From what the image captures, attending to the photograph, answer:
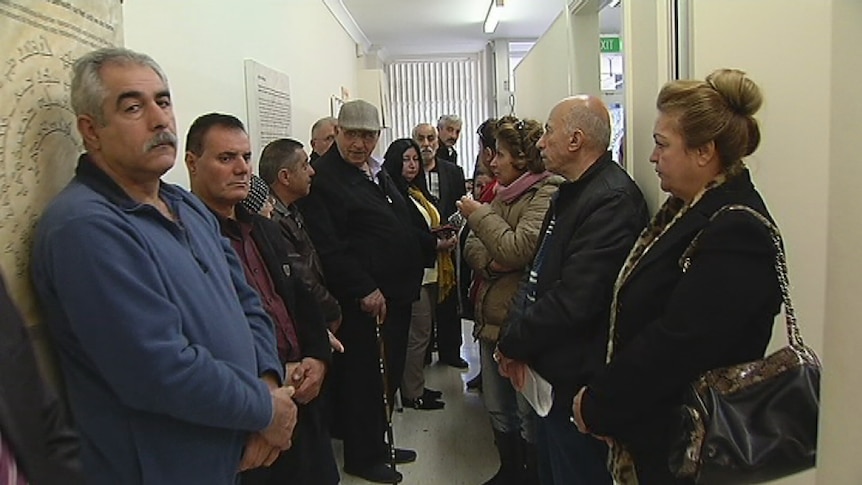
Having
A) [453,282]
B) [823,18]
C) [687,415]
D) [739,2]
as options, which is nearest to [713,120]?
[823,18]

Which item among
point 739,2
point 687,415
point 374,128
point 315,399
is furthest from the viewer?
point 374,128

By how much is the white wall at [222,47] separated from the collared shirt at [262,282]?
0.36 meters

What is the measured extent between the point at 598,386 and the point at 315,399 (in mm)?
922

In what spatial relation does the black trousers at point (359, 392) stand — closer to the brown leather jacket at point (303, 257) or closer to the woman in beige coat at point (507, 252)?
the brown leather jacket at point (303, 257)

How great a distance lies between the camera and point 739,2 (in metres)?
1.60

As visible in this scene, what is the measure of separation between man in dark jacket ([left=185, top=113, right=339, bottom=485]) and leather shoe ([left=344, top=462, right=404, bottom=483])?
0.81 m

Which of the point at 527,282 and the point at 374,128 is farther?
the point at 374,128

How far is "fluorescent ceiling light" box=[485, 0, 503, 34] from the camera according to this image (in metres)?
5.63

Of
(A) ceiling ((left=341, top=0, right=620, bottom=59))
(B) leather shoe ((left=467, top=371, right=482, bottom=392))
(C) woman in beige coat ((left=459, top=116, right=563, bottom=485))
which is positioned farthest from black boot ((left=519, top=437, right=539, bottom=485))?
(A) ceiling ((left=341, top=0, right=620, bottom=59))

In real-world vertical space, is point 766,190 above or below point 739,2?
below

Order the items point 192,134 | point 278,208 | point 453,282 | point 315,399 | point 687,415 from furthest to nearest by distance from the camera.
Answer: point 453,282, point 278,208, point 315,399, point 192,134, point 687,415

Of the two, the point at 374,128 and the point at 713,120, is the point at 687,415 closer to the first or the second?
the point at 713,120

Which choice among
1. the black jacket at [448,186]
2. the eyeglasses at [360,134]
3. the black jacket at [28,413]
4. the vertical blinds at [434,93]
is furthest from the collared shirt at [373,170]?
the vertical blinds at [434,93]

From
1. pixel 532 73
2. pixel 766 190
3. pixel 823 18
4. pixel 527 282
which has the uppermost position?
pixel 532 73
